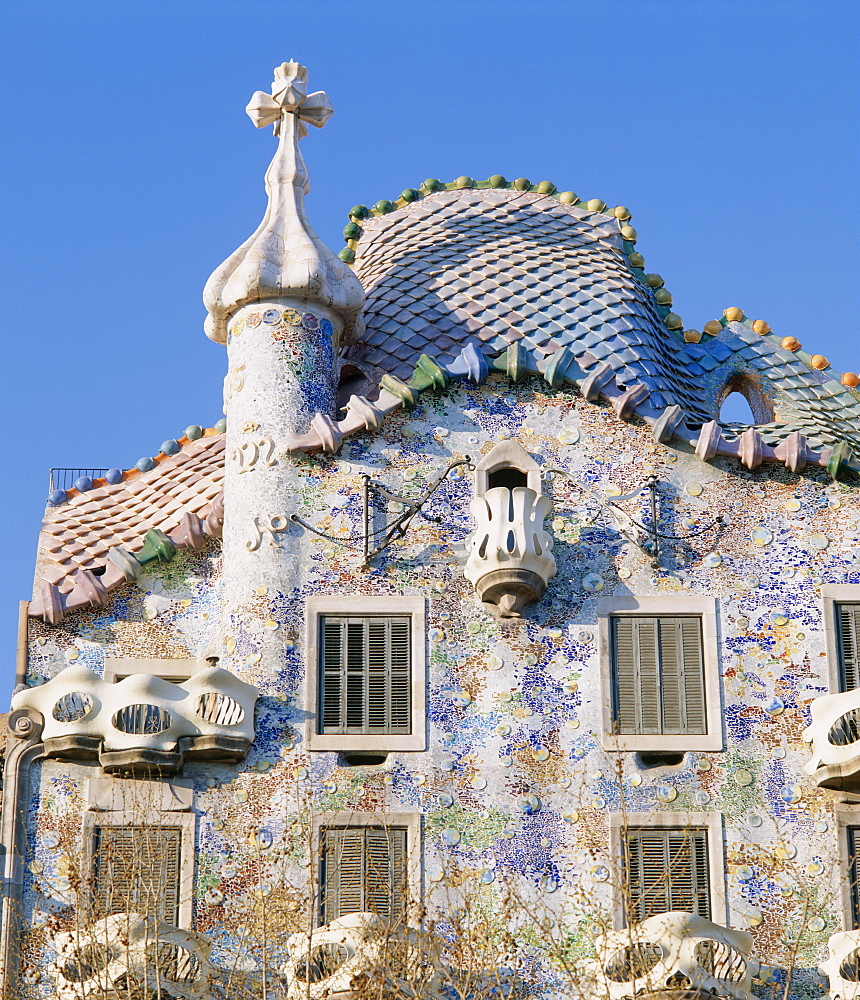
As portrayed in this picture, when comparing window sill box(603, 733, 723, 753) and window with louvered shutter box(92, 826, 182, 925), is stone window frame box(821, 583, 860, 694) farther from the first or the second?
window with louvered shutter box(92, 826, 182, 925)

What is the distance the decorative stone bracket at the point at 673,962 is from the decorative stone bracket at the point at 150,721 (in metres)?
4.31

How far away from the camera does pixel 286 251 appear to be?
27359mm

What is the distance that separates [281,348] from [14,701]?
4821mm

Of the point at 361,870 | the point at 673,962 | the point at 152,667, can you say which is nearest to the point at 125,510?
the point at 152,667

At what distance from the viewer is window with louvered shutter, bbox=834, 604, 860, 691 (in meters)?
25.3

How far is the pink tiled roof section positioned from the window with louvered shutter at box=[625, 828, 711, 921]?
5.80 m

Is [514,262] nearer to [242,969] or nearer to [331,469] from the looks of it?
[331,469]

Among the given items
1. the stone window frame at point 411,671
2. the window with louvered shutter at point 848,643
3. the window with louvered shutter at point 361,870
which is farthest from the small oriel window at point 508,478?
the window with louvered shutter at point 361,870

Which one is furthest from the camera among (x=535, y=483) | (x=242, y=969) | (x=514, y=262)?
(x=514, y=262)

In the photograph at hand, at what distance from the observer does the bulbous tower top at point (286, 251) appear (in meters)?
27.0

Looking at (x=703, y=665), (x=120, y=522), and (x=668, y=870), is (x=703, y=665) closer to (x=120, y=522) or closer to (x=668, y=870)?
(x=668, y=870)

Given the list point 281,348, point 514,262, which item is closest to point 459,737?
point 281,348

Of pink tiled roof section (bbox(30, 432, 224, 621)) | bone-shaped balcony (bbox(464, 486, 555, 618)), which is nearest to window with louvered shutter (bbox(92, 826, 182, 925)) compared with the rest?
Result: pink tiled roof section (bbox(30, 432, 224, 621))

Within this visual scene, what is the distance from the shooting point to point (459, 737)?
24844 millimetres
